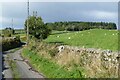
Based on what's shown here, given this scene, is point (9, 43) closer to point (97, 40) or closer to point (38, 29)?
point (38, 29)

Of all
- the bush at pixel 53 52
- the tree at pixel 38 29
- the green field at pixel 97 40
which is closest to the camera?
the bush at pixel 53 52

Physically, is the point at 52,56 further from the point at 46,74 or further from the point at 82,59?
the point at 82,59

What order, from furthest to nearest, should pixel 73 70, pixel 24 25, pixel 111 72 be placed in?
pixel 24 25
pixel 73 70
pixel 111 72

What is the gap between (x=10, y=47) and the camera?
240ft

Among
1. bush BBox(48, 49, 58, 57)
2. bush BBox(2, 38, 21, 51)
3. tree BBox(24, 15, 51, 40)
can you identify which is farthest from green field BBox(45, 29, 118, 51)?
bush BBox(48, 49, 58, 57)

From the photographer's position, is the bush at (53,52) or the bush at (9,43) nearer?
the bush at (53,52)

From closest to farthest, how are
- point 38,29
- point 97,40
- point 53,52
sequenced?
point 53,52
point 97,40
point 38,29

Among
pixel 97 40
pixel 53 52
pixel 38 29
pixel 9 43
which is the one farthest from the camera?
pixel 38 29

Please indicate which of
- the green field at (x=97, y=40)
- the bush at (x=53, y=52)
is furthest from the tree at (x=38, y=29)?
Answer: the bush at (x=53, y=52)

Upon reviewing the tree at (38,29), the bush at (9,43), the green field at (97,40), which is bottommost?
the bush at (9,43)

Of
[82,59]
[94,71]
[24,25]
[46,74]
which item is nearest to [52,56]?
[46,74]

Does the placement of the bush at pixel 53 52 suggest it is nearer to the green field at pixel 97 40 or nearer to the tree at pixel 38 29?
the green field at pixel 97 40

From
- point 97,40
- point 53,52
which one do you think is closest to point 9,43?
point 97,40

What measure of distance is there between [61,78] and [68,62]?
3595mm
